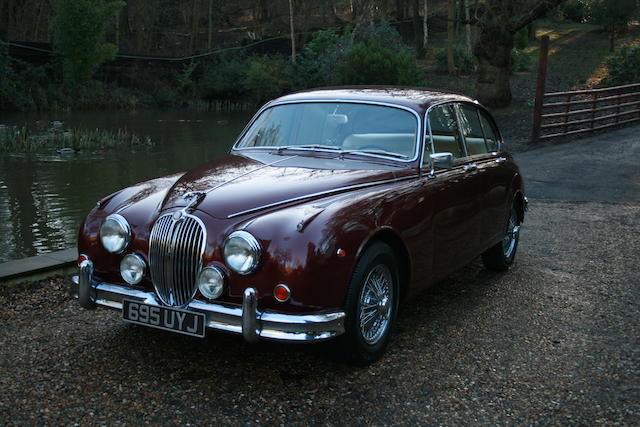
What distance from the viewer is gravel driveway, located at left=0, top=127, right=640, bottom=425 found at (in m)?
3.78

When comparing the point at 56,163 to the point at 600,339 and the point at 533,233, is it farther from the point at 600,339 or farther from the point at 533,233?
the point at 600,339

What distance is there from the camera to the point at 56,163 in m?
17.2

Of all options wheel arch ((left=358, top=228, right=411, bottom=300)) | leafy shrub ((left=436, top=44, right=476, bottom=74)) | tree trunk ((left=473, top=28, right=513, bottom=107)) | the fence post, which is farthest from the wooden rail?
leafy shrub ((left=436, top=44, right=476, bottom=74))

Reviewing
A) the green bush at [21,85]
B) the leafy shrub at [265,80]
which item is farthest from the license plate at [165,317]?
the leafy shrub at [265,80]

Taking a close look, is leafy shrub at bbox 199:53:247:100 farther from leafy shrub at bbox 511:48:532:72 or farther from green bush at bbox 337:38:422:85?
leafy shrub at bbox 511:48:532:72

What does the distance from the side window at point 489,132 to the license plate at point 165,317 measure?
3539mm

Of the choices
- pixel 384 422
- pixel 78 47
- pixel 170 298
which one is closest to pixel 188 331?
pixel 170 298

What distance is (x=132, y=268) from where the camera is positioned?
4.25 meters

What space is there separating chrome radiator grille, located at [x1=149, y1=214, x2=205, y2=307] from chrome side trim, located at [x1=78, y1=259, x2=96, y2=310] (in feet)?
1.55

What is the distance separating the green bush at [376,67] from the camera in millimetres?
29641

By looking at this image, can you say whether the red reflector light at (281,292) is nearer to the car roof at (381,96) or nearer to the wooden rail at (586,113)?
the car roof at (381,96)

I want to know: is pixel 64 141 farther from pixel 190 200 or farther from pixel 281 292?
pixel 281 292

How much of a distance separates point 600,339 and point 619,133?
49.6 feet

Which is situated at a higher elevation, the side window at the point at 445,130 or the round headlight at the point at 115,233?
the side window at the point at 445,130
